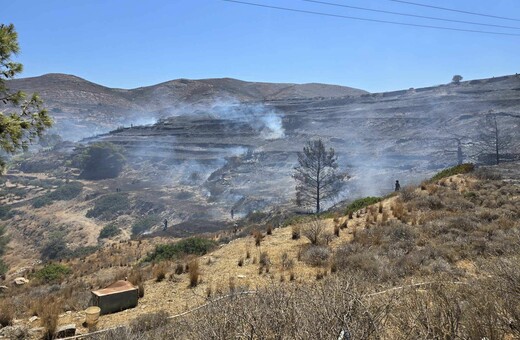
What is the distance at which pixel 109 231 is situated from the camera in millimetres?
38656

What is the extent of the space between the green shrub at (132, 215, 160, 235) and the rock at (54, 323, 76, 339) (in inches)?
1321

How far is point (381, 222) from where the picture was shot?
13336 mm

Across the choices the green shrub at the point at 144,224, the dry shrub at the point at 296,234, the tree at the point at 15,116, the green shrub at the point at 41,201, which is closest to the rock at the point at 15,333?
the tree at the point at 15,116

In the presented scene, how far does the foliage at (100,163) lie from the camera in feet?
222

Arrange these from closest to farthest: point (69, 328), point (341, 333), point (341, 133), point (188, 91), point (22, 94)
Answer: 1. point (341, 333)
2. point (69, 328)
3. point (22, 94)
4. point (341, 133)
5. point (188, 91)

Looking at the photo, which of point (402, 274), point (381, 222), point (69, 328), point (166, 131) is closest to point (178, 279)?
point (69, 328)

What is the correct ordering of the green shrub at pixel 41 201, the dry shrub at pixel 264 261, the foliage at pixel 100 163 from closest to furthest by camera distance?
1. the dry shrub at pixel 264 261
2. the green shrub at pixel 41 201
3. the foliage at pixel 100 163

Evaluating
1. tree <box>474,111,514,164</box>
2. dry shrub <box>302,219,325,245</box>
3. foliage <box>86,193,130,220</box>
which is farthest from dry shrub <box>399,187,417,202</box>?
foliage <box>86,193,130,220</box>

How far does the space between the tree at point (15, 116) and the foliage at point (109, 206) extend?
40.5 meters

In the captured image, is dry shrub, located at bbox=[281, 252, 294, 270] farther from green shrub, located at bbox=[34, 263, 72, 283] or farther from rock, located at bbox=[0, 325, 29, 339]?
green shrub, located at bbox=[34, 263, 72, 283]

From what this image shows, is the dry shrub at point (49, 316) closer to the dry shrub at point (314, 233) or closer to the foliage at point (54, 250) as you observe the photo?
the dry shrub at point (314, 233)

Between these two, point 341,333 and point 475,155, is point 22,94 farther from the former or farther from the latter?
point 475,155

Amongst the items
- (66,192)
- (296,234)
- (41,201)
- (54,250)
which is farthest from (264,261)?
(66,192)

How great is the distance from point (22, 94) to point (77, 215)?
44750 millimetres
